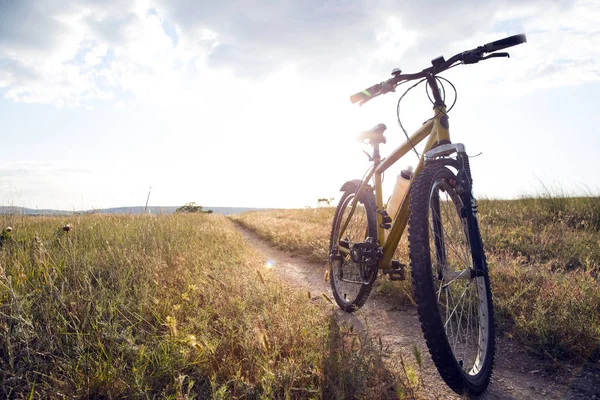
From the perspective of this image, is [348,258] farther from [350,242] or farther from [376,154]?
[376,154]

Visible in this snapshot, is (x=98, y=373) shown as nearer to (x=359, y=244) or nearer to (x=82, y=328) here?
(x=82, y=328)

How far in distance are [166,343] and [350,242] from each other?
213 cm

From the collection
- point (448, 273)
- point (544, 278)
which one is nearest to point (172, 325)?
point (448, 273)

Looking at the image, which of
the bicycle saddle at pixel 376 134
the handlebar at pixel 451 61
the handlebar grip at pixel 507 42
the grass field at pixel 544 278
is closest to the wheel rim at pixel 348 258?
the grass field at pixel 544 278

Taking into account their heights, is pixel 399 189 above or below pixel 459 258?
above

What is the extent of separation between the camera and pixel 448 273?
258cm

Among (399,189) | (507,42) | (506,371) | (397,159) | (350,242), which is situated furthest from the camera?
(350,242)

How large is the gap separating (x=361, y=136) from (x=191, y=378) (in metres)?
2.95

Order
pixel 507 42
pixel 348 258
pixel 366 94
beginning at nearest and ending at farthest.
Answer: pixel 507 42 < pixel 366 94 < pixel 348 258

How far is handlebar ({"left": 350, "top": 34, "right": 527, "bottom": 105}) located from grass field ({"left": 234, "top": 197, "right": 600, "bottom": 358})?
6.92 ft

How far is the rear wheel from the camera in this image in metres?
3.74

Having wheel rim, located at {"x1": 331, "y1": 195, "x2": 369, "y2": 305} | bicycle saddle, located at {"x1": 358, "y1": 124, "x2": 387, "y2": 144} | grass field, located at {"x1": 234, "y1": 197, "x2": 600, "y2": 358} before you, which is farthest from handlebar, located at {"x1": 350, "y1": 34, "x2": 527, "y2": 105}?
grass field, located at {"x1": 234, "y1": 197, "x2": 600, "y2": 358}

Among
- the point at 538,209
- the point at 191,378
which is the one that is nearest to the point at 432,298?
the point at 191,378

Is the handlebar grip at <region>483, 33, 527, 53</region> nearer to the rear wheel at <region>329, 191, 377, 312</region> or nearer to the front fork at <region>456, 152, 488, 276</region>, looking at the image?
the front fork at <region>456, 152, 488, 276</region>
